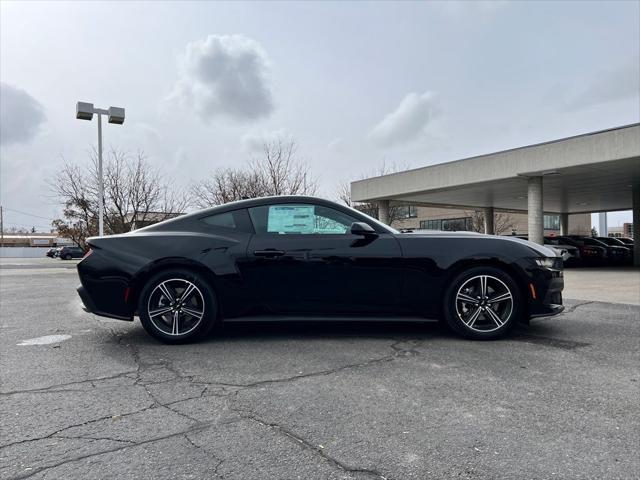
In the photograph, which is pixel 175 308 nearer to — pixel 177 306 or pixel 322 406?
pixel 177 306

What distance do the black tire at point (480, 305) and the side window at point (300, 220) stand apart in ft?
4.17

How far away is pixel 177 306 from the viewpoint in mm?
4484

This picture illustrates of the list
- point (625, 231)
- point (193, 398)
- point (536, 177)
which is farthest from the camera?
point (625, 231)

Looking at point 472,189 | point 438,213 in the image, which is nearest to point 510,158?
point 472,189

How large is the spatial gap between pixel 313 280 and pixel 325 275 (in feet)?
0.43

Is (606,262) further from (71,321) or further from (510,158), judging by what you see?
(71,321)

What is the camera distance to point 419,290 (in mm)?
4566

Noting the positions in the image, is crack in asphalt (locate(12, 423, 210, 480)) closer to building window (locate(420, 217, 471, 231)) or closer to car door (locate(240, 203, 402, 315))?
car door (locate(240, 203, 402, 315))

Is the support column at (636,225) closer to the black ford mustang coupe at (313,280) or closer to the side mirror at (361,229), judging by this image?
the black ford mustang coupe at (313,280)

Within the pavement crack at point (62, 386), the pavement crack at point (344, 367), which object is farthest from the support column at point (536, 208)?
the pavement crack at point (62, 386)

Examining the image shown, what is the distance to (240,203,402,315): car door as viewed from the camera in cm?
453

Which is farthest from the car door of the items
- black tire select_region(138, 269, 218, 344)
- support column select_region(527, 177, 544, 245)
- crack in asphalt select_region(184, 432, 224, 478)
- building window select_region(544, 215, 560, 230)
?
building window select_region(544, 215, 560, 230)

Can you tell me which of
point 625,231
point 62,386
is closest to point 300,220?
point 62,386

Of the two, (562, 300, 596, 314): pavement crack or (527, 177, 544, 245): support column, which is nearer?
(562, 300, 596, 314): pavement crack
